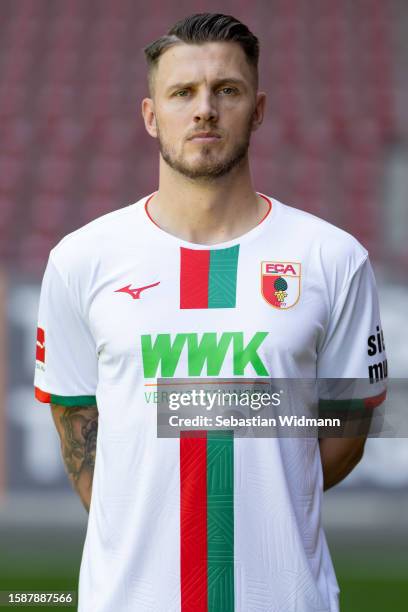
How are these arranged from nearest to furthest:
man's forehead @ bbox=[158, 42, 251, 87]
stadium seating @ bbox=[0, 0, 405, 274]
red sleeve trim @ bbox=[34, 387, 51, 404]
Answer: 1. man's forehead @ bbox=[158, 42, 251, 87]
2. red sleeve trim @ bbox=[34, 387, 51, 404]
3. stadium seating @ bbox=[0, 0, 405, 274]

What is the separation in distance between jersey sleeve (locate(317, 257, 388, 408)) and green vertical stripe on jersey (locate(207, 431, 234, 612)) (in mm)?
314

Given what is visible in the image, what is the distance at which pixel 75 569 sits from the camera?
564 centimetres

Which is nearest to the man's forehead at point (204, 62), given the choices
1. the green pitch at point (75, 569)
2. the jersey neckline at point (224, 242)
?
the jersey neckline at point (224, 242)

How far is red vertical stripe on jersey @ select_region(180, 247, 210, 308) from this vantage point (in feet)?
7.57

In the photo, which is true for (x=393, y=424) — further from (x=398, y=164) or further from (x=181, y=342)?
(x=398, y=164)

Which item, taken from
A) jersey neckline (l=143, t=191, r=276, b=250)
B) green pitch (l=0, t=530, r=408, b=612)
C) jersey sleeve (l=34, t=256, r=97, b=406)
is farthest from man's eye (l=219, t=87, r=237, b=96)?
green pitch (l=0, t=530, r=408, b=612)

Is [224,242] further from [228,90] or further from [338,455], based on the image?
[338,455]

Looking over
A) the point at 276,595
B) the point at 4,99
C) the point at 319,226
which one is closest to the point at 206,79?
the point at 319,226

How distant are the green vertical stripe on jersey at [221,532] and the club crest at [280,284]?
0.34m

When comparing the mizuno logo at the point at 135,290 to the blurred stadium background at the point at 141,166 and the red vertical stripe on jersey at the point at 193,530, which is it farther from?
the blurred stadium background at the point at 141,166

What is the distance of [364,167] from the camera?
9.90m

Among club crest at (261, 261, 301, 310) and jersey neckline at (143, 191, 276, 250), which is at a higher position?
jersey neckline at (143, 191, 276, 250)

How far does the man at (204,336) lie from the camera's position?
223 centimetres

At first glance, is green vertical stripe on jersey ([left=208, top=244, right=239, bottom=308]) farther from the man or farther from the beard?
the beard
